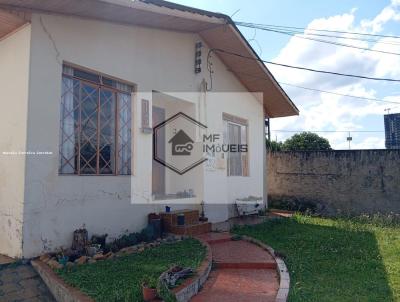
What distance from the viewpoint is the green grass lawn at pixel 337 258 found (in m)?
4.20

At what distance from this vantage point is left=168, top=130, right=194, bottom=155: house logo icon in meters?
8.73

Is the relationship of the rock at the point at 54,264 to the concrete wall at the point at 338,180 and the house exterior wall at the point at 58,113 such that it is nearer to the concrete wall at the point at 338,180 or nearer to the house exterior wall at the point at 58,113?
the house exterior wall at the point at 58,113

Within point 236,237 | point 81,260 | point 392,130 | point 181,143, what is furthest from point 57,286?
point 392,130

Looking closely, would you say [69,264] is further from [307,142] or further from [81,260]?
[307,142]

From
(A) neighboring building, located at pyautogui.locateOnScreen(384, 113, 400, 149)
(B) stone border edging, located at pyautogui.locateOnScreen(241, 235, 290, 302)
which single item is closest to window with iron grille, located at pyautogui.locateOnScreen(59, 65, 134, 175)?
(B) stone border edging, located at pyautogui.locateOnScreen(241, 235, 290, 302)

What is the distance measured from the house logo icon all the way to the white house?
278mm

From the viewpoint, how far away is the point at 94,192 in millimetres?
5703

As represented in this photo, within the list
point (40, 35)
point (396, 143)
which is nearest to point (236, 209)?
point (40, 35)

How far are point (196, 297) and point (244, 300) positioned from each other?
57 cm

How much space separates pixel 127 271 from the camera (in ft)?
14.4

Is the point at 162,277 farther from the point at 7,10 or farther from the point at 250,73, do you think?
the point at 250,73

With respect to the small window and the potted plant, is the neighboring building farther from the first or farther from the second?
the potted plant

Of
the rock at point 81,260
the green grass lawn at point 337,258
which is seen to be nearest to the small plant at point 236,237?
the green grass lawn at point 337,258

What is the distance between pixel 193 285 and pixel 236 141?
22.8ft
